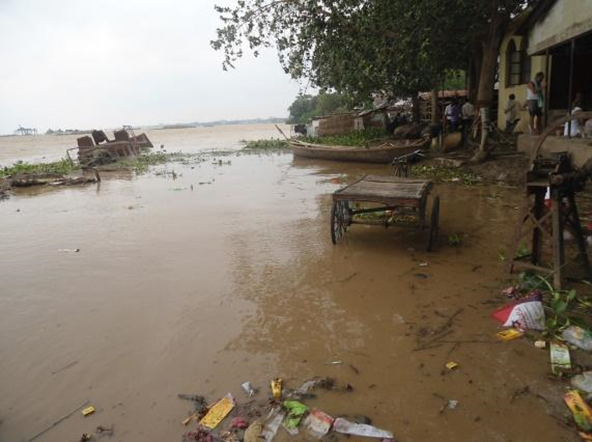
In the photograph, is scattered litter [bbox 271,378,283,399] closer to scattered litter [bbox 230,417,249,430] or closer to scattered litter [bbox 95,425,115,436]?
scattered litter [bbox 230,417,249,430]

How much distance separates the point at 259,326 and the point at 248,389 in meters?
1.08

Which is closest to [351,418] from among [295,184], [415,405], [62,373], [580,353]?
[415,405]

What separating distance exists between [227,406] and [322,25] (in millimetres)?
11763

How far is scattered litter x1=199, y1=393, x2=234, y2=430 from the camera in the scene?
10.1 feet

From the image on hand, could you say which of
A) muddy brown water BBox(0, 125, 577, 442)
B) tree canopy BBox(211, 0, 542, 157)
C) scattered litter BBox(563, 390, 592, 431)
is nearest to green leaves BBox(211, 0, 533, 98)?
tree canopy BBox(211, 0, 542, 157)

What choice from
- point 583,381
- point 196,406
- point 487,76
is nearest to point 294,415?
point 196,406

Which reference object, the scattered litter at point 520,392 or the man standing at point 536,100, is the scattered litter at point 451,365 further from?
the man standing at point 536,100

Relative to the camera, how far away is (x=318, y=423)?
9.76ft

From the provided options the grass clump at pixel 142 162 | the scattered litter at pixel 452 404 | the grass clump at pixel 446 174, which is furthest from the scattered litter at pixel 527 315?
the grass clump at pixel 142 162

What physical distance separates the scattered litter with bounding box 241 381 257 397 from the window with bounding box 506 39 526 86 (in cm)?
1513

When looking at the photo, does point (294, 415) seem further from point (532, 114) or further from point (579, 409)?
point (532, 114)

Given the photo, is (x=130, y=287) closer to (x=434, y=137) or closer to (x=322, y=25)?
(x=322, y=25)

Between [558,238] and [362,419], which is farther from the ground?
[558,238]

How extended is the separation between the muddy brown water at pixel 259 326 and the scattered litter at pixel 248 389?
0.08 m
